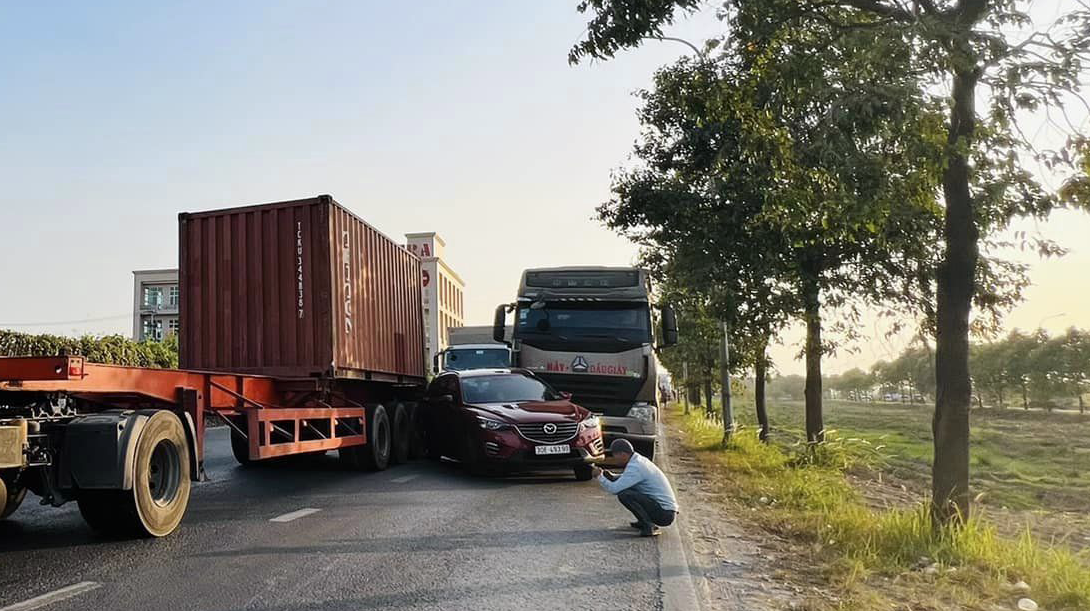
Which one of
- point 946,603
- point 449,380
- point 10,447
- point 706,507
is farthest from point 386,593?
point 449,380

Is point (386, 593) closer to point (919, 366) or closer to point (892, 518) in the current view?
point (892, 518)

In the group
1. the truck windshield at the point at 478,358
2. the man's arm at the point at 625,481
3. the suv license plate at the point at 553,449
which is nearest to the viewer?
the man's arm at the point at 625,481

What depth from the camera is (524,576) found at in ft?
18.2

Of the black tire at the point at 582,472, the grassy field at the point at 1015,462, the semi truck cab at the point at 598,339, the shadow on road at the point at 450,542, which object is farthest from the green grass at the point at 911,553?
the semi truck cab at the point at 598,339

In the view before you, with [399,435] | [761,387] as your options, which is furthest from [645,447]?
[761,387]

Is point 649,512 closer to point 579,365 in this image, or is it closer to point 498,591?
point 498,591

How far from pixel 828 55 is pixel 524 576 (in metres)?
4.97

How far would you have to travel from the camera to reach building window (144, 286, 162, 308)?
8106cm

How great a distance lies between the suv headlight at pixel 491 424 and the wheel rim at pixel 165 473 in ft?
15.3

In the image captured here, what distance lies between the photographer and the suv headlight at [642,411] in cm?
1262

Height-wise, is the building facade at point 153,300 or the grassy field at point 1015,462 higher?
the building facade at point 153,300

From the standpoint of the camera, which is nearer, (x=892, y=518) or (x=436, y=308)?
(x=892, y=518)

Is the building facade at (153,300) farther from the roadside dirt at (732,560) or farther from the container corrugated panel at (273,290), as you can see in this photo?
the roadside dirt at (732,560)

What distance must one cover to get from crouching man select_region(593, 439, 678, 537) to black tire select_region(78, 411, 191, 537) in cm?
366
